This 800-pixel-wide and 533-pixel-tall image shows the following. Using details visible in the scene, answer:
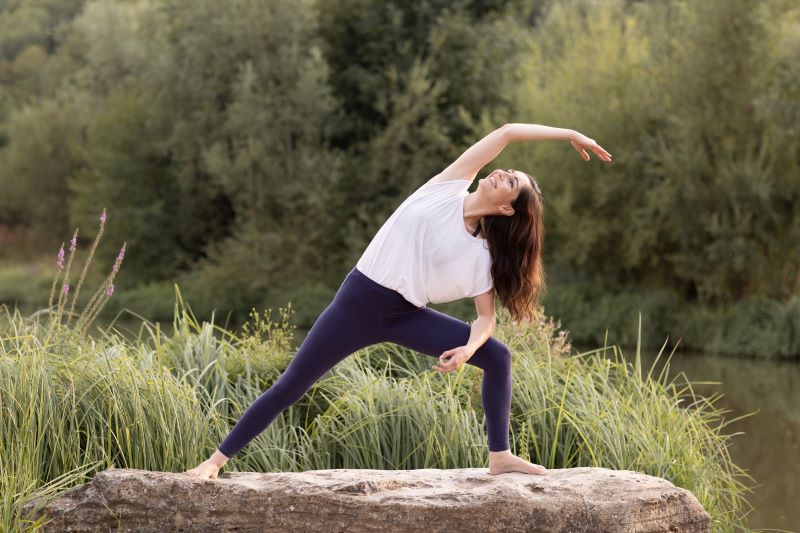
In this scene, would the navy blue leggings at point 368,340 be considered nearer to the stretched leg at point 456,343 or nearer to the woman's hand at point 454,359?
the stretched leg at point 456,343

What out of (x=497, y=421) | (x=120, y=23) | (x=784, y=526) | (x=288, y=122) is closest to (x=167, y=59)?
(x=288, y=122)

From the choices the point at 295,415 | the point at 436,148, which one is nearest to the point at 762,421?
the point at 295,415

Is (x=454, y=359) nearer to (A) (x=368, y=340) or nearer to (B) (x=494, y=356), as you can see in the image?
(B) (x=494, y=356)

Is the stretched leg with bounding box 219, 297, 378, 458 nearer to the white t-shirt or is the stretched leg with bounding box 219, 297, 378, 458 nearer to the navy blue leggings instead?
the navy blue leggings

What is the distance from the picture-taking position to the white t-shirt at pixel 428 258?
4.21 meters

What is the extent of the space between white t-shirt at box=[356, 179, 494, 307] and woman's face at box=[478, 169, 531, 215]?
0.15 meters

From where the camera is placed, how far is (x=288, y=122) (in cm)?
2131

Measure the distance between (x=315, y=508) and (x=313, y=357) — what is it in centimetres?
59

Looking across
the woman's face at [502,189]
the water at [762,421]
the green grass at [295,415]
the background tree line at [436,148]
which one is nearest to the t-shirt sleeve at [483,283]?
the woman's face at [502,189]

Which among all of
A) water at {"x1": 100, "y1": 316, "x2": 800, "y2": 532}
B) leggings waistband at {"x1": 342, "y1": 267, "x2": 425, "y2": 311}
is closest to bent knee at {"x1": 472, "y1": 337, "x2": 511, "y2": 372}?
leggings waistband at {"x1": 342, "y1": 267, "x2": 425, "y2": 311}

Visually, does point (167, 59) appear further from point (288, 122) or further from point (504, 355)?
point (504, 355)

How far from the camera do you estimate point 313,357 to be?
4.32 m

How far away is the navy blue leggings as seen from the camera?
425cm

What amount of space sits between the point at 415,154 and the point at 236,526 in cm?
1761
